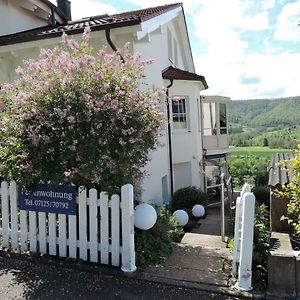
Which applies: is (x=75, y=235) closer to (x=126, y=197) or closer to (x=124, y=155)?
(x=126, y=197)

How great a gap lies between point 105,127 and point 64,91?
853mm

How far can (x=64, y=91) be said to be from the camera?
512 centimetres

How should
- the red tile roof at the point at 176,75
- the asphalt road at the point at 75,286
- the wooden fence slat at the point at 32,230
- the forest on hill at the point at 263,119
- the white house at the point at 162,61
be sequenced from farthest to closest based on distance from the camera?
the forest on hill at the point at 263,119 < the red tile roof at the point at 176,75 < the white house at the point at 162,61 < the wooden fence slat at the point at 32,230 < the asphalt road at the point at 75,286

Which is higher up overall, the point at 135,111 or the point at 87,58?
the point at 87,58

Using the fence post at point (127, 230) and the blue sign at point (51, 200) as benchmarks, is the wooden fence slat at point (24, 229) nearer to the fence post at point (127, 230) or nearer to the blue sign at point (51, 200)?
the blue sign at point (51, 200)

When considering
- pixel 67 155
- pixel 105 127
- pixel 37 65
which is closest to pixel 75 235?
pixel 67 155

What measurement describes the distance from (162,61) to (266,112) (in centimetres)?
5741

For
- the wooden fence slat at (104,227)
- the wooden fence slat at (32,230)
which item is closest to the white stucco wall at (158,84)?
the wooden fence slat at (104,227)

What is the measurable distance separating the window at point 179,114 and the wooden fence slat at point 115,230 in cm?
995

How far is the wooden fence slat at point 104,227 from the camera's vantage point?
199 inches

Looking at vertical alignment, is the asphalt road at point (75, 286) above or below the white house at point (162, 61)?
below

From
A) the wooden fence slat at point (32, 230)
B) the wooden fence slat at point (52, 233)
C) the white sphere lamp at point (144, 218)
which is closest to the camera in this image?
the white sphere lamp at point (144, 218)

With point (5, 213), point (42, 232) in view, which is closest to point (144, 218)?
point (42, 232)

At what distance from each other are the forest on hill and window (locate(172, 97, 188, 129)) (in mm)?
29259
